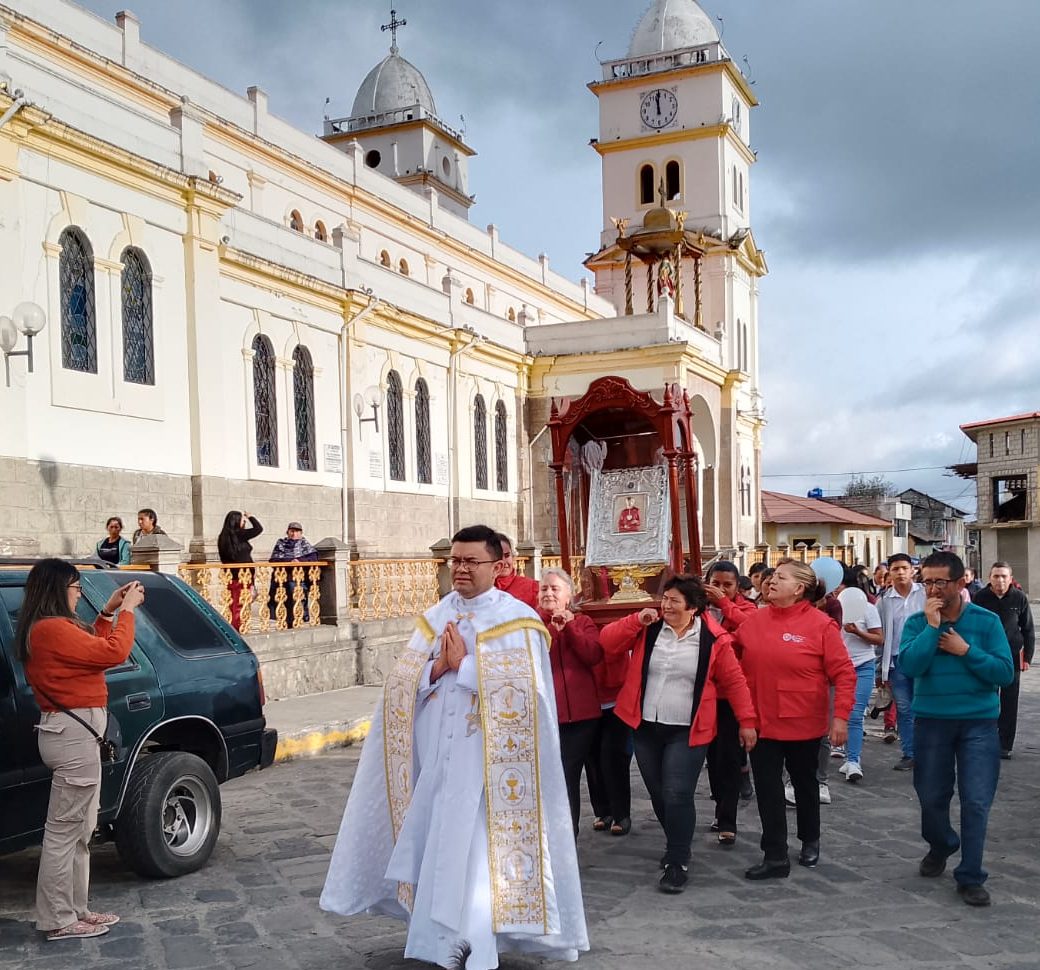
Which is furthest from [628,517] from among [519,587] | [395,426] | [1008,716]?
[395,426]

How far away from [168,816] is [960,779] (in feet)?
14.2

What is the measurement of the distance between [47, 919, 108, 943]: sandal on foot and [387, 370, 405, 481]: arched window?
17153 mm

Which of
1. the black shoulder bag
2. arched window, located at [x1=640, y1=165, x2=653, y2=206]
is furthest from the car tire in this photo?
arched window, located at [x1=640, y1=165, x2=653, y2=206]

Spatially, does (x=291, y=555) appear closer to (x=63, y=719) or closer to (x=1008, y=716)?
(x=1008, y=716)

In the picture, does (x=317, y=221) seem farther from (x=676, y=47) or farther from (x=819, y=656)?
(x=819, y=656)

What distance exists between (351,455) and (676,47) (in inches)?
1040

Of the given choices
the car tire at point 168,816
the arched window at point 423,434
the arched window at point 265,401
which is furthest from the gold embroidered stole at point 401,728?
the arched window at point 423,434

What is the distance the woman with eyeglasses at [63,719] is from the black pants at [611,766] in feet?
9.91

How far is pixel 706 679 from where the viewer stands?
19.4 feet

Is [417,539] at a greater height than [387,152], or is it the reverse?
[387,152]

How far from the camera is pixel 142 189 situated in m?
15.9

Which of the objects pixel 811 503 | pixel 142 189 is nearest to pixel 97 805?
pixel 142 189

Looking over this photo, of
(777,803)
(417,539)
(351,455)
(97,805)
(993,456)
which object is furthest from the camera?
(993,456)

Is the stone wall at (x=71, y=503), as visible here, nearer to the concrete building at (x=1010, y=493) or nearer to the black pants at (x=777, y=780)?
the black pants at (x=777, y=780)
